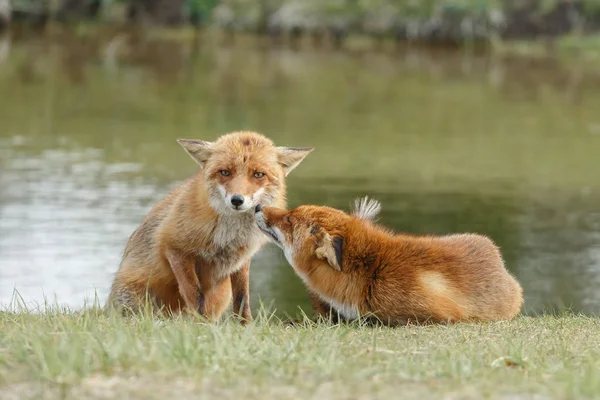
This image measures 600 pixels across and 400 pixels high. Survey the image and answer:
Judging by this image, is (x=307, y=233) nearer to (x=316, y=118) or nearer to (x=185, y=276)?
(x=185, y=276)

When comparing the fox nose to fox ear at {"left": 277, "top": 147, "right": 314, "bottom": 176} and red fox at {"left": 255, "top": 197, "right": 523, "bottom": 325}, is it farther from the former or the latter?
fox ear at {"left": 277, "top": 147, "right": 314, "bottom": 176}

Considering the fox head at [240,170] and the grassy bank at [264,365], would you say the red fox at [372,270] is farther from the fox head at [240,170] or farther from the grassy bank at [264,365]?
the grassy bank at [264,365]

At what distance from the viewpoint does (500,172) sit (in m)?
18.2

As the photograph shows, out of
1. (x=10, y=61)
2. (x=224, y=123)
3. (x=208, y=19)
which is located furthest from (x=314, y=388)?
(x=208, y=19)

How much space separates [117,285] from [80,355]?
2907mm

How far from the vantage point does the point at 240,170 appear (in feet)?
22.4

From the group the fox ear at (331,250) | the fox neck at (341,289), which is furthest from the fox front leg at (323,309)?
the fox ear at (331,250)

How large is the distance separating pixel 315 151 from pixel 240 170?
12815 millimetres

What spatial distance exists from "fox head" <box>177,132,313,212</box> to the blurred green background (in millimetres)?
3085

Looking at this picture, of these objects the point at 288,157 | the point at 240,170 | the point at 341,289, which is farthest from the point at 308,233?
the point at 288,157

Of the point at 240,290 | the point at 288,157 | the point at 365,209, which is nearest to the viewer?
the point at 288,157

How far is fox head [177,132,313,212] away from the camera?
22.2 feet

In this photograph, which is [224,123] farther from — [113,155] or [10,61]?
[10,61]

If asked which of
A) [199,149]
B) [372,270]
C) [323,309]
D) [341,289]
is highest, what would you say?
[199,149]
